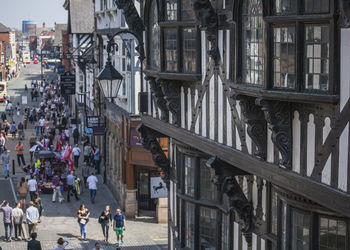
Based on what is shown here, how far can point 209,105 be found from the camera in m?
11.7

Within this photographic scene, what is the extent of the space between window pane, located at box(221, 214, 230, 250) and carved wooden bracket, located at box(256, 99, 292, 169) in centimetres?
357

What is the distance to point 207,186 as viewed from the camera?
1284 centimetres

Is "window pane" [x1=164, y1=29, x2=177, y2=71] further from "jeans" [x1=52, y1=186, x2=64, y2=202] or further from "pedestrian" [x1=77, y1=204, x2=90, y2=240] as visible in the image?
"jeans" [x1=52, y1=186, x2=64, y2=202]

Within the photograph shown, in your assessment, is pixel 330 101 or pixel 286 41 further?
pixel 286 41

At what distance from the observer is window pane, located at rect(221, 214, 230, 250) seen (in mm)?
12087

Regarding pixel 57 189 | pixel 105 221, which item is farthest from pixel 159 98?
pixel 57 189

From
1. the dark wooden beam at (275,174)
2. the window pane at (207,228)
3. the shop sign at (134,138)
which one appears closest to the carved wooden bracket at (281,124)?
the dark wooden beam at (275,174)

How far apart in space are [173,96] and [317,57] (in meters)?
5.50

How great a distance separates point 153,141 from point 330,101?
761 cm

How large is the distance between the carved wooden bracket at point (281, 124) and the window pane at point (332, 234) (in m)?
0.78

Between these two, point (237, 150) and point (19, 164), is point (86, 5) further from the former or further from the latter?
point (237, 150)

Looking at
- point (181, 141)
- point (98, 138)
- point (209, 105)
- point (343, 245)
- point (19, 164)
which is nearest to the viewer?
point (343, 245)

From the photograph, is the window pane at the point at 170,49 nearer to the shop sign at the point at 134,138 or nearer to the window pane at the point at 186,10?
the window pane at the point at 186,10

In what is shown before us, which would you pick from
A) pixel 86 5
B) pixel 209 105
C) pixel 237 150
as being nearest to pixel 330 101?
pixel 237 150
